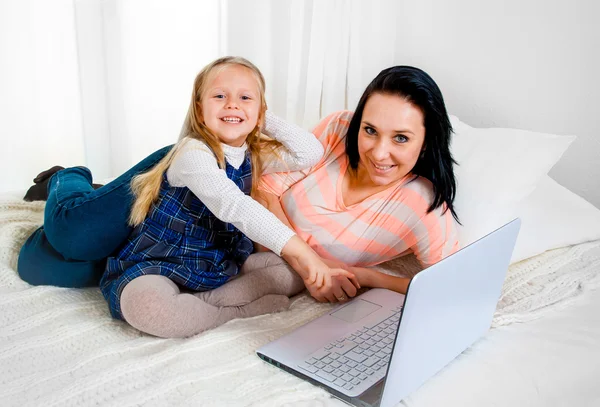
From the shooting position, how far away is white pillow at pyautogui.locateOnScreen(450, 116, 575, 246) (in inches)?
55.7

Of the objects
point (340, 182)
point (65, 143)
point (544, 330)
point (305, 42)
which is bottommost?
point (65, 143)

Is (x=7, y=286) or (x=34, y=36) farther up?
(x=34, y=36)

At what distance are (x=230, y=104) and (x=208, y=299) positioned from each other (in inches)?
15.6

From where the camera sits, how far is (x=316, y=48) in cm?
205

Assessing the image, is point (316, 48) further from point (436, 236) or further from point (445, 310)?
point (445, 310)

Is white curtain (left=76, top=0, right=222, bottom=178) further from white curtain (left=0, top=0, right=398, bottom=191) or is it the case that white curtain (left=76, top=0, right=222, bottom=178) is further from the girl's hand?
the girl's hand

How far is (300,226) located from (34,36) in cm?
152

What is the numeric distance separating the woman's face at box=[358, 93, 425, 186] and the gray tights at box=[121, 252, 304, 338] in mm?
306

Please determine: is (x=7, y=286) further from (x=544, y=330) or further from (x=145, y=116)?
(x=145, y=116)

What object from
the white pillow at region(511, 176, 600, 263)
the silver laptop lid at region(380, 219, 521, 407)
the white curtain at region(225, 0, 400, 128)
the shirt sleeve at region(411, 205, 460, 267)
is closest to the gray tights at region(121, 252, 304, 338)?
the shirt sleeve at region(411, 205, 460, 267)

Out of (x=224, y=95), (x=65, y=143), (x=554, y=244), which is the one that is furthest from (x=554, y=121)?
(x=65, y=143)

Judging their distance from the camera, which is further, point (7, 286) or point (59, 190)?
point (59, 190)

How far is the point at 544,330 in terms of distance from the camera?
3.85 feet

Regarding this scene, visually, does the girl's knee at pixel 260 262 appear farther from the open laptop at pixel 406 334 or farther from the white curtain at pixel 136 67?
the white curtain at pixel 136 67
